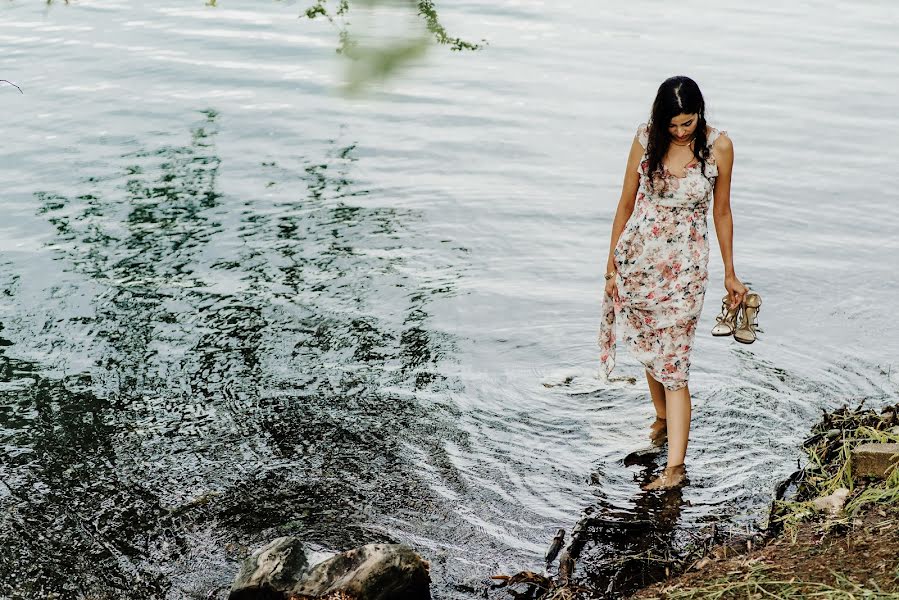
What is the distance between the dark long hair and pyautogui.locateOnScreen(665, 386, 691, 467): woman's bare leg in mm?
1072

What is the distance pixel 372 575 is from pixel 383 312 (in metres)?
3.23

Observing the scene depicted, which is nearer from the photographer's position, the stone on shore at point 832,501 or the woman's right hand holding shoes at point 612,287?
the stone on shore at point 832,501

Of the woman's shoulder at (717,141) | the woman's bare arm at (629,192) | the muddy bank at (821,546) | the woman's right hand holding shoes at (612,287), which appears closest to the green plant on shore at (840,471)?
the muddy bank at (821,546)

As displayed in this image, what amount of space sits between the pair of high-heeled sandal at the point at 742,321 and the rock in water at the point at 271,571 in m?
2.24

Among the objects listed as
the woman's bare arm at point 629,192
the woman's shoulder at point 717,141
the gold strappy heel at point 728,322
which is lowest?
the gold strappy heel at point 728,322

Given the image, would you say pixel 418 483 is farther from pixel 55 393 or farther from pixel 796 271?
pixel 796 271

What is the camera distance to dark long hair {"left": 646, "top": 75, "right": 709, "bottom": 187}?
464 centimetres

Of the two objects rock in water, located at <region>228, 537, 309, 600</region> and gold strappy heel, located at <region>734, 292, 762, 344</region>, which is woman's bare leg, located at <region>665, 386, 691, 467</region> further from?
rock in water, located at <region>228, 537, 309, 600</region>

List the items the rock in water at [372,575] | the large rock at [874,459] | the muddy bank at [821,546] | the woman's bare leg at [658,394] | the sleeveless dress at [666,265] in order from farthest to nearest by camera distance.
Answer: the woman's bare leg at [658,394]
the sleeveless dress at [666,265]
the large rock at [874,459]
the rock in water at [372,575]
the muddy bank at [821,546]

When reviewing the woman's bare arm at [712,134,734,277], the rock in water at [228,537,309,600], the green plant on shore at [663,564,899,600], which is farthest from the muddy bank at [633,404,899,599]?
the rock in water at [228,537,309,600]

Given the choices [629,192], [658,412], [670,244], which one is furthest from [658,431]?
[629,192]

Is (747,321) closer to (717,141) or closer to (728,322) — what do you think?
(728,322)

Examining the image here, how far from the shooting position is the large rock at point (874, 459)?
470 cm

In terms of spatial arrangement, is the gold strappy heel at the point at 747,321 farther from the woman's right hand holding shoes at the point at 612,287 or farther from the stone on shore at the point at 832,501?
the stone on shore at the point at 832,501
